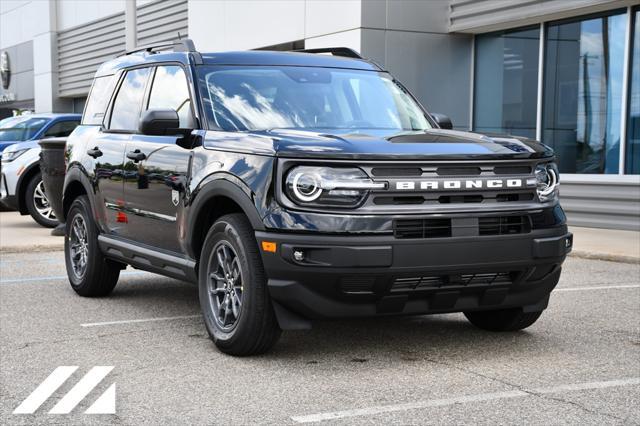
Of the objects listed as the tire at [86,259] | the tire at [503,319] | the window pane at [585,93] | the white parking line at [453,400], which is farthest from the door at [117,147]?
the window pane at [585,93]

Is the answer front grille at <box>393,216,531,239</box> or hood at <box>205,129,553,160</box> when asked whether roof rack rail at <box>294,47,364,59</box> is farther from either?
front grille at <box>393,216,531,239</box>

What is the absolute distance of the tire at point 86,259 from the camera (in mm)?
7828

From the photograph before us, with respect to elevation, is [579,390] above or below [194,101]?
below

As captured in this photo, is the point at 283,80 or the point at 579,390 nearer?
the point at 579,390

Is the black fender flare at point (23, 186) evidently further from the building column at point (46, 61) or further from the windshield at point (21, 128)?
the building column at point (46, 61)

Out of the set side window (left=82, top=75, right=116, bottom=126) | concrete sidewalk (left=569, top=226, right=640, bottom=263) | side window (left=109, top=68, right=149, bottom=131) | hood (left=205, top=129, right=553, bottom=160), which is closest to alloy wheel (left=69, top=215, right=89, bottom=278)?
side window (left=82, top=75, right=116, bottom=126)

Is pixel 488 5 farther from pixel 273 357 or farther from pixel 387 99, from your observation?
pixel 273 357

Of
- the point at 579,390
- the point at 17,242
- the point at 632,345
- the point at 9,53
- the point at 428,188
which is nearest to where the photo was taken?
the point at 579,390

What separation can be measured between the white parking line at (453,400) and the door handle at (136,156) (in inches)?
115

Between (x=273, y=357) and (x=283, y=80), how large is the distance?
6.62 ft

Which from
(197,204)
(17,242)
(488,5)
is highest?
(488,5)

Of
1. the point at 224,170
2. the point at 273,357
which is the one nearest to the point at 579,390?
the point at 273,357

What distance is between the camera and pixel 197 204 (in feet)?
19.7

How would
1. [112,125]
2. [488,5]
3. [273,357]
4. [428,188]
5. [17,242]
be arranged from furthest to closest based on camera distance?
[488,5]
[17,242]
[112,125]
[273,357]
[428,188]
